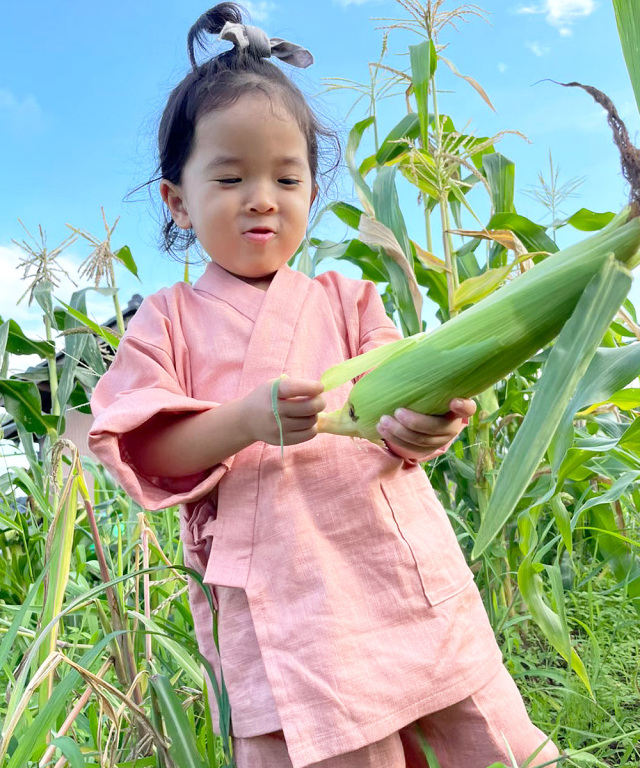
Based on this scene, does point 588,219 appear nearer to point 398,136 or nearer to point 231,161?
point 398,136

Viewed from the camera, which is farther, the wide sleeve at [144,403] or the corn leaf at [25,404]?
the corn leaf at [25,404]

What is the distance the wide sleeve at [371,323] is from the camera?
39.1 inches

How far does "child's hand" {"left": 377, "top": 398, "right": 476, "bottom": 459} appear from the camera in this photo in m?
0.73

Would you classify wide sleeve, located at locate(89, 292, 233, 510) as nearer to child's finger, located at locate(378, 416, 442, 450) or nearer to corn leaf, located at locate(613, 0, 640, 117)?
child's finger, located at locate(378, 416, 442, 450)

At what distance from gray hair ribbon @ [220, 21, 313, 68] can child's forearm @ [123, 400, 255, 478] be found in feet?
1.96

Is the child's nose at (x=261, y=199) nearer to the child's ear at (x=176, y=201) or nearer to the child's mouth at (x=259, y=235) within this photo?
the child's mouth at (x=259, y=235)

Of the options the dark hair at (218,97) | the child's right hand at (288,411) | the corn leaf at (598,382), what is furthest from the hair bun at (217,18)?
the corn leaf at (598,382)

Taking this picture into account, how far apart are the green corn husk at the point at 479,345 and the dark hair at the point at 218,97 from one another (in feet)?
1.44

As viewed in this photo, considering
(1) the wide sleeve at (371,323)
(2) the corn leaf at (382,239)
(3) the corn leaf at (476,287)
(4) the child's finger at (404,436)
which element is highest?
(2) the corn leaf at (382,239)

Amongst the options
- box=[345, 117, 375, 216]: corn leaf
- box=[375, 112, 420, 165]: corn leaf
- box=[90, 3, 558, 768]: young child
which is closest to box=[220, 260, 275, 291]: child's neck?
box=[90, 3, 558, 768]: young child

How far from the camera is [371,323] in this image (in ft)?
3.35

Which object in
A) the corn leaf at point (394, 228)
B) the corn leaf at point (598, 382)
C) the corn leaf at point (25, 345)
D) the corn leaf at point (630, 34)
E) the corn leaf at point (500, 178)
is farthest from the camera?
the corn leaf at point (25, 345)

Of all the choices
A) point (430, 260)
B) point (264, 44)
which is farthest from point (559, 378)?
point (430, 260)

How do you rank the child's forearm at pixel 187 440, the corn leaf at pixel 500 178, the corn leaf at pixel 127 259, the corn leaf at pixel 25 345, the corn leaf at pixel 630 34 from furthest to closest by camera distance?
1. the corn leaf at pixel 25 345
2. the corn leaf at pixel 127 259
3. the corn leaf at pixel 500 178
4. the child's forearm at pixel 187 440
5. the corn leaf at pixel 630 34
